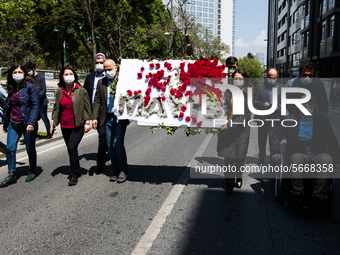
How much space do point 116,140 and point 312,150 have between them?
9.67ft

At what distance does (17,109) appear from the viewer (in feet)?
17.9

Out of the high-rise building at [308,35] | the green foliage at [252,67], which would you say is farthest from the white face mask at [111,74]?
the green foliage at [252,67]

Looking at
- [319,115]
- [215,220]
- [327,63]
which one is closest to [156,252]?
[215,220]

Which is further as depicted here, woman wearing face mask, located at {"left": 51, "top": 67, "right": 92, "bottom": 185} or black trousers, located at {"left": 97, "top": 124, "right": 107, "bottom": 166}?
black trousers, located at {"left": 97, "top": 124, "right": 107, "bottom": 166}

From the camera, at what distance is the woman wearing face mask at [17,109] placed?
542 centimetres

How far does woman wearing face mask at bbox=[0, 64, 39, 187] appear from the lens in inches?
213

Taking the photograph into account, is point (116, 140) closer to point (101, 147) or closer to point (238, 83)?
point (101, 147)

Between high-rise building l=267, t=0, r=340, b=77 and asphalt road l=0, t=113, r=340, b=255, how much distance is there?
79.2 feet

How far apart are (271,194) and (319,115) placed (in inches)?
55.6

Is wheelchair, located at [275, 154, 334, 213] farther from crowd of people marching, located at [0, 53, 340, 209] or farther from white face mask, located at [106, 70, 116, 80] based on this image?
white face mask, located at [106, 70, 116, 80]

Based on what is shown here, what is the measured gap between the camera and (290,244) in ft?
11.1

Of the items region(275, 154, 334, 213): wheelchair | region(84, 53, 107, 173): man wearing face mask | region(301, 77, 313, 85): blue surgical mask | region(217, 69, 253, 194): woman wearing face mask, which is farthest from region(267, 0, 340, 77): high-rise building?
region(275, 154, 334, 213): wheelchair

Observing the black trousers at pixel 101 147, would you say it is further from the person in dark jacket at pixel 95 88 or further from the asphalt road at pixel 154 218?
the asphalt road at pixel 154 218

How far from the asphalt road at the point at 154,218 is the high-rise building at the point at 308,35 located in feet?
79.2
